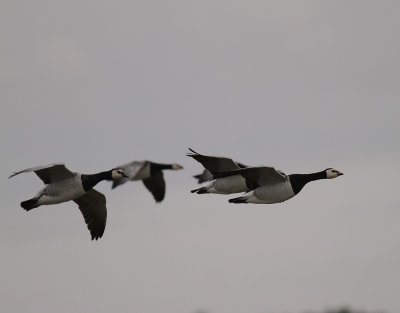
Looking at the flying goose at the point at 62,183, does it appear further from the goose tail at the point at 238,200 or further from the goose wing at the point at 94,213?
the goose tail at the point at 238,200

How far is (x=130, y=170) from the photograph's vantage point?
2964 centimetres

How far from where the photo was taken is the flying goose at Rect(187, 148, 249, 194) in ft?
110

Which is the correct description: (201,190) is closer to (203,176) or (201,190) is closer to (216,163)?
(216,163)

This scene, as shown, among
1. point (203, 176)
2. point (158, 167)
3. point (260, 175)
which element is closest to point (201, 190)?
point (260, 175)

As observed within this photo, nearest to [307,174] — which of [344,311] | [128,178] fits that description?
[128,178]

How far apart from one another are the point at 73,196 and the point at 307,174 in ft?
22.9

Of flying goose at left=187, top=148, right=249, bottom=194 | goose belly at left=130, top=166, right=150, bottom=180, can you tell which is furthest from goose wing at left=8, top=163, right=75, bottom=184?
flying goose at left=187, top=148, right=249, bottom=194

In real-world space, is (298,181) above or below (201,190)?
above

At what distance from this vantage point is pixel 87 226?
34656 millimetres

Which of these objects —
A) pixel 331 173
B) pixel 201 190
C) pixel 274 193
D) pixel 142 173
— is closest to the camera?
pixel 142 173

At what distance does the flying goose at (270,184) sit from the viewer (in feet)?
104

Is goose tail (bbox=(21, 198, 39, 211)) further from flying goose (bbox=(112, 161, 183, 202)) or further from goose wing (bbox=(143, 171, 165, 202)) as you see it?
goose wing (bbox=(143, 171, 165, 202))

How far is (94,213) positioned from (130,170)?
544cm

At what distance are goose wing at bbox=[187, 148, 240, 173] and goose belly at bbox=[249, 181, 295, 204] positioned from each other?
1.67 metres
